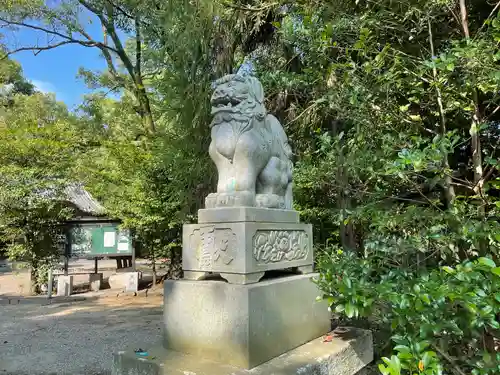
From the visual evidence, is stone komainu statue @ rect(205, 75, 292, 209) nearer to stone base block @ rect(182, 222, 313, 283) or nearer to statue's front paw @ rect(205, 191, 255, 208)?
statue's front paw @ rect(205, 191, 255, 208)

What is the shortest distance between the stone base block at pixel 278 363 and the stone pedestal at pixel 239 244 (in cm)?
49

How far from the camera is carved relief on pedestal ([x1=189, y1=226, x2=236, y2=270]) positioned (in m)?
2.31

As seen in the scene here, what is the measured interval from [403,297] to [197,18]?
524cm

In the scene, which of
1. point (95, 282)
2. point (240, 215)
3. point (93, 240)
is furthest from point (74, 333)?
point (240, 215)

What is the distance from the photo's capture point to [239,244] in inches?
89.0

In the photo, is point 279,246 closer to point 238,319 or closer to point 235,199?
point 235,199

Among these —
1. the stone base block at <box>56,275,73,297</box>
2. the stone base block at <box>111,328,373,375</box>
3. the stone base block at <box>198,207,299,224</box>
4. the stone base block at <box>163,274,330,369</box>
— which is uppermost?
the stone base block at <box>198,207,299,224</box>

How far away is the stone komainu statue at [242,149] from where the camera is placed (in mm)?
2496

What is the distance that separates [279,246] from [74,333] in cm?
566

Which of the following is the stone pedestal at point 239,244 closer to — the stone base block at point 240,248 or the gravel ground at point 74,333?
the stone base block at point 240,248

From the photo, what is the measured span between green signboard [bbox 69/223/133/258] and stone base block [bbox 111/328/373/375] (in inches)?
369

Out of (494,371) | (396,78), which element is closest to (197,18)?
(396,78)

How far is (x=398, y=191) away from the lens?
372 cm

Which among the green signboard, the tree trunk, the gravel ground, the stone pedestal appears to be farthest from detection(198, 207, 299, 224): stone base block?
the green signboard
